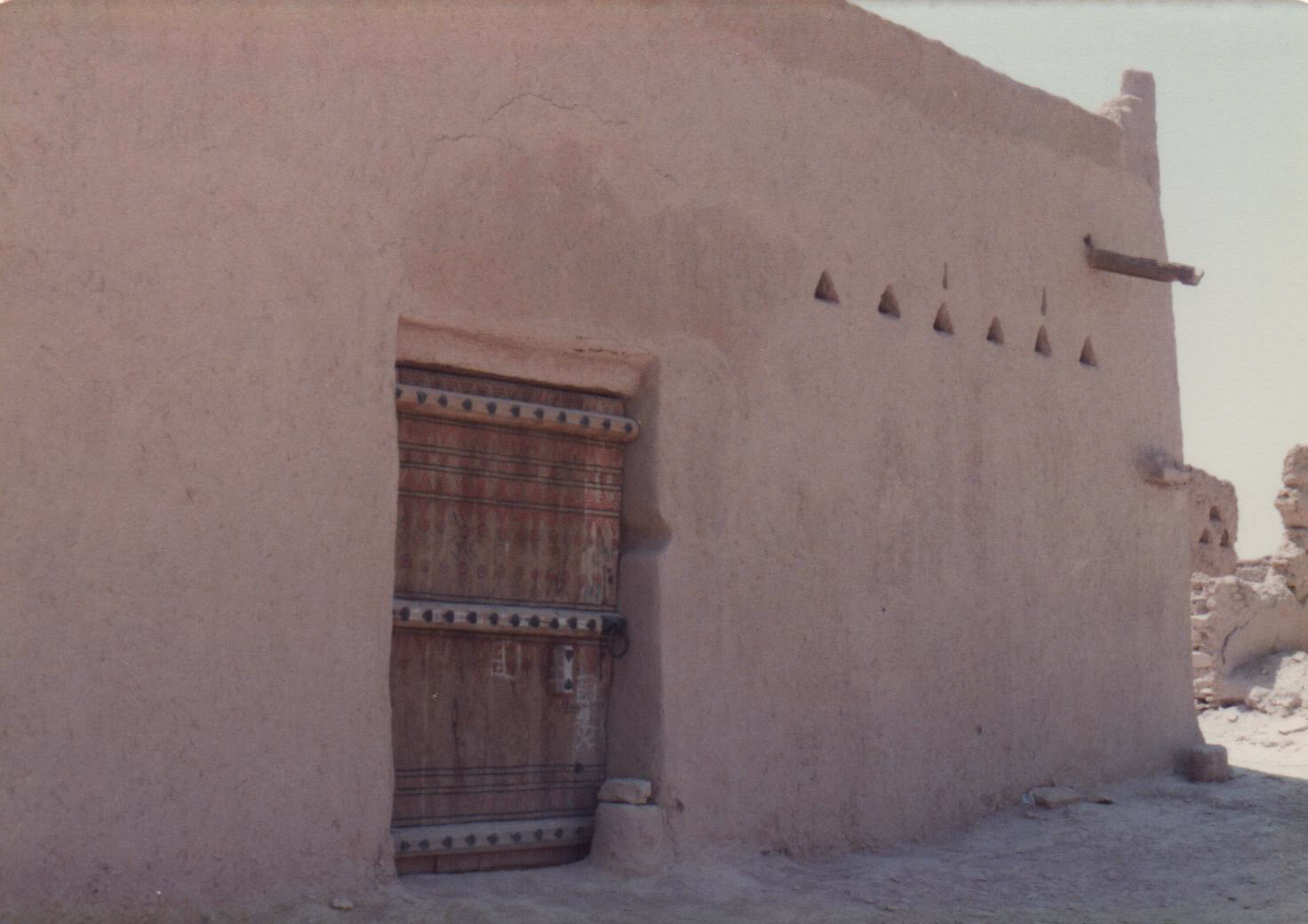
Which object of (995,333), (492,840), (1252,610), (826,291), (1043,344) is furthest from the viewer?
(1252,610)

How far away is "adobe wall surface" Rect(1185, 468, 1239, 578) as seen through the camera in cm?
972

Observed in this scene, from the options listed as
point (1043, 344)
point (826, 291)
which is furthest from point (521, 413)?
point (1043, 344)

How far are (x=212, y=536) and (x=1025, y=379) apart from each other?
3.61 metres

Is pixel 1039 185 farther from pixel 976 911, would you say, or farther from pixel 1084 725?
pixel 976 911

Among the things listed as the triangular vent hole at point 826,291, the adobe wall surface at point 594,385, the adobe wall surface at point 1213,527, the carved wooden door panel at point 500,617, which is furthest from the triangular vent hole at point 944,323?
the adobe wall surface at point 1213,527

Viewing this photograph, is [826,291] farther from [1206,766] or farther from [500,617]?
[1206,766]

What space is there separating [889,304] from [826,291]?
0.37 metres

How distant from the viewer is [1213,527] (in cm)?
998

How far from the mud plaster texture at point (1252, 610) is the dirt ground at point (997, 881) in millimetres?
3686

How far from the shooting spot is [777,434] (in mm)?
4832

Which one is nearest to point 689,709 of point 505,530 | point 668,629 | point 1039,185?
point 668,629

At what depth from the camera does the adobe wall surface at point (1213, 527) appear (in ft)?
31.9

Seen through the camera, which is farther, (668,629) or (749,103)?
(749,103)

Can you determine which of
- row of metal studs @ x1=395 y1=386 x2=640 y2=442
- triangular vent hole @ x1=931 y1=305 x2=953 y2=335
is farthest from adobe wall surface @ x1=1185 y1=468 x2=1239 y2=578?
row of metal studs @ x1=395 y1=386 x2=640 y2=442
